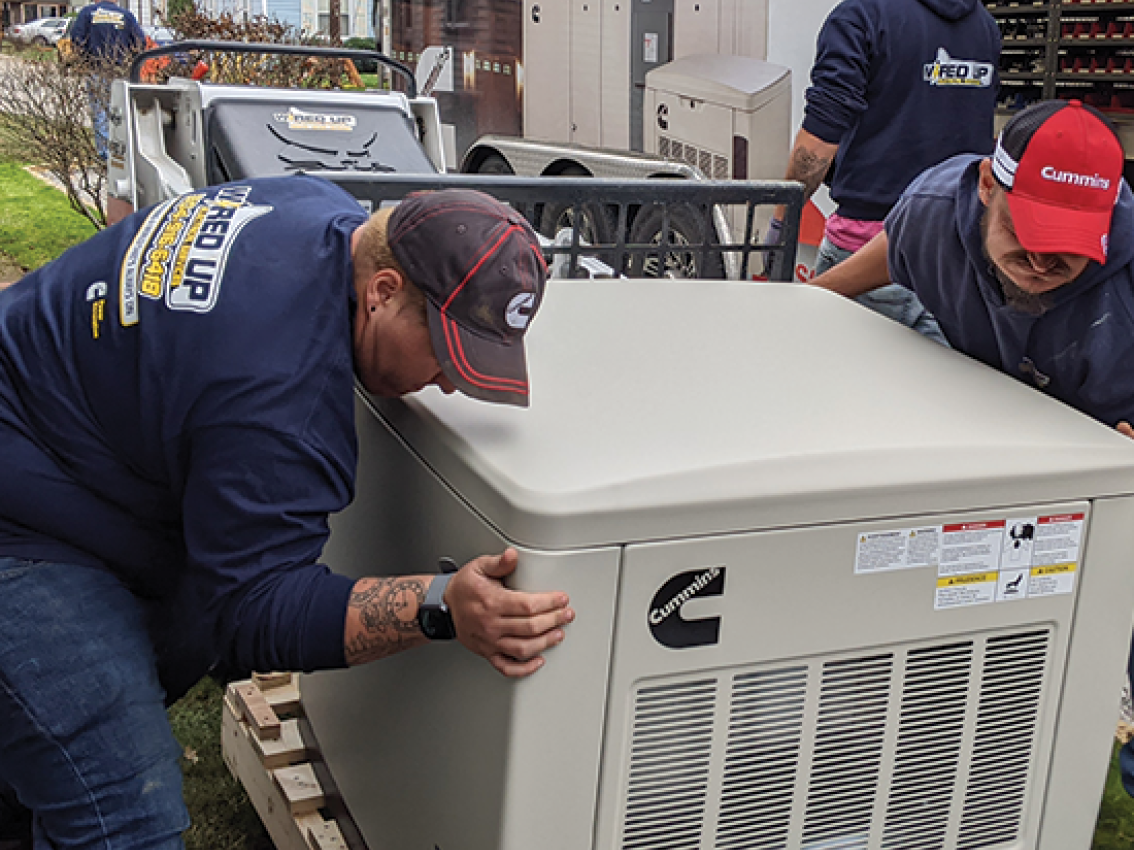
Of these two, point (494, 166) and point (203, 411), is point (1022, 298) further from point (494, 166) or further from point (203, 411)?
point (494, 166)

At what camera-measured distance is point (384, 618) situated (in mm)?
1446

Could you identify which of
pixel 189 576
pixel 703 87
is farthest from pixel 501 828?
pixel 703 87

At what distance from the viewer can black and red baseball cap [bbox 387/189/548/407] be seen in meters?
1.48

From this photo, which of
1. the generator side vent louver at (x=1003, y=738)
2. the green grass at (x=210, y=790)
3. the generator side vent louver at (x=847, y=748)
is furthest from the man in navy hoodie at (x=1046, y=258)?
the green grass at (x=210, y=790)

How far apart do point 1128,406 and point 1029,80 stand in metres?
4.28

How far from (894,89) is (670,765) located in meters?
2.95

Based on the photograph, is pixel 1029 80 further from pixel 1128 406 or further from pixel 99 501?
pixel 99 501

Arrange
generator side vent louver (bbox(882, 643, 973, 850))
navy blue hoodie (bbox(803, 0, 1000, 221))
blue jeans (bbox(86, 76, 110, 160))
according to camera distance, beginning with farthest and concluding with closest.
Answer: blue jeans (bbox(86, 76, 110, 160)), navy blue hoodie (bbox(803, 0, 1000, 221)), generator side vent louver (bbox(882, 643, 973, 850))

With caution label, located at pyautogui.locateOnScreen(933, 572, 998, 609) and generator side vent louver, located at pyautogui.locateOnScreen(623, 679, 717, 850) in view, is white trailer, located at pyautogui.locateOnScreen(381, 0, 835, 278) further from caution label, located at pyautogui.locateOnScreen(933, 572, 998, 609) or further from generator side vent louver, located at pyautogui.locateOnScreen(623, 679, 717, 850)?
generator side vent louver, located at pyautogui.locateOnScreen(623, 679, 717, 850)

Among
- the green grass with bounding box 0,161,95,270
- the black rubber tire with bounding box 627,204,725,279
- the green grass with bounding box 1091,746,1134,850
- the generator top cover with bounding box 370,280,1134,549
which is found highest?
the generator top cover with bounding box 370,280,1134,549

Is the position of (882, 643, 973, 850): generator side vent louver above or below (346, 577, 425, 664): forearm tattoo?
below

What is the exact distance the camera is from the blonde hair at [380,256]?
1.53 meters

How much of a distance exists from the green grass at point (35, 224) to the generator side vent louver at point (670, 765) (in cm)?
794

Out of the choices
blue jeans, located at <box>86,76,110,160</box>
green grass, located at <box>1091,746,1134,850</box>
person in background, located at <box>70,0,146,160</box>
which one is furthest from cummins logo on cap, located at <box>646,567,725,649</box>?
person in background, located at <box>70,0,146,160</box>
